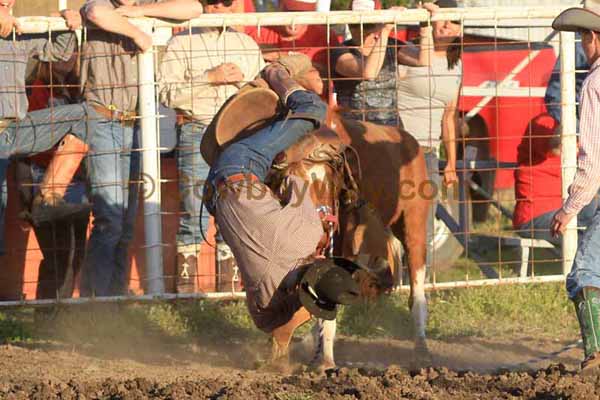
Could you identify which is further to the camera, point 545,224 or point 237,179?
point 545,224

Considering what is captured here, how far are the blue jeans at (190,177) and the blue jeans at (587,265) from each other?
325 centimetres

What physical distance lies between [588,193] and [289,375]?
2.02 m

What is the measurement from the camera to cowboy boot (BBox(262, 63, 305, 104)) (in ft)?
22.2

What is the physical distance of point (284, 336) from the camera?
6.59 meters

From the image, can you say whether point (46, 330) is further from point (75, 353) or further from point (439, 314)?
point (439, 314)

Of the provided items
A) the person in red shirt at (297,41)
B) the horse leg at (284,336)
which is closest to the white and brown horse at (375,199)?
the horse leg at (284,336)

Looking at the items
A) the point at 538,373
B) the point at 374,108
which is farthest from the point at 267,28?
the point at 538,373

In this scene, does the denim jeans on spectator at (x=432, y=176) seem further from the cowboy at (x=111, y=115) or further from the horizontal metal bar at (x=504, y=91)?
the horizontal metal bar at (x=504, y=91)

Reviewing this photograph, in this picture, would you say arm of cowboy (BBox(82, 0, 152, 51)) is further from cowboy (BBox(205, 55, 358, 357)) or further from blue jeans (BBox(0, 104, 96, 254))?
cowboy (BBox(205, 55, 358, 357))

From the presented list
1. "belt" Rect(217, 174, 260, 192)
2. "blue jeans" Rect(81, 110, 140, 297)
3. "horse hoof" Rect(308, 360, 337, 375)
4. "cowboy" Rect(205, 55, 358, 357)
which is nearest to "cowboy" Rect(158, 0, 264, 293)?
"blue jeans" Rect(81, 110, 140, 297)

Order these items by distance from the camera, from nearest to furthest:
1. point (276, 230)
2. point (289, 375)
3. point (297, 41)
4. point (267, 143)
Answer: point (276, 230)
point (267, 143)
point (289, 375)
point (297, 41)

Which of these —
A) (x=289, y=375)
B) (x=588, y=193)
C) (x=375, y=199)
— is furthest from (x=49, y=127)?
(x=588, y=193)

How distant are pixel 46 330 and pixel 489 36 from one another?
15.5ft

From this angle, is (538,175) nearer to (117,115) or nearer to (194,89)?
(194,89)
